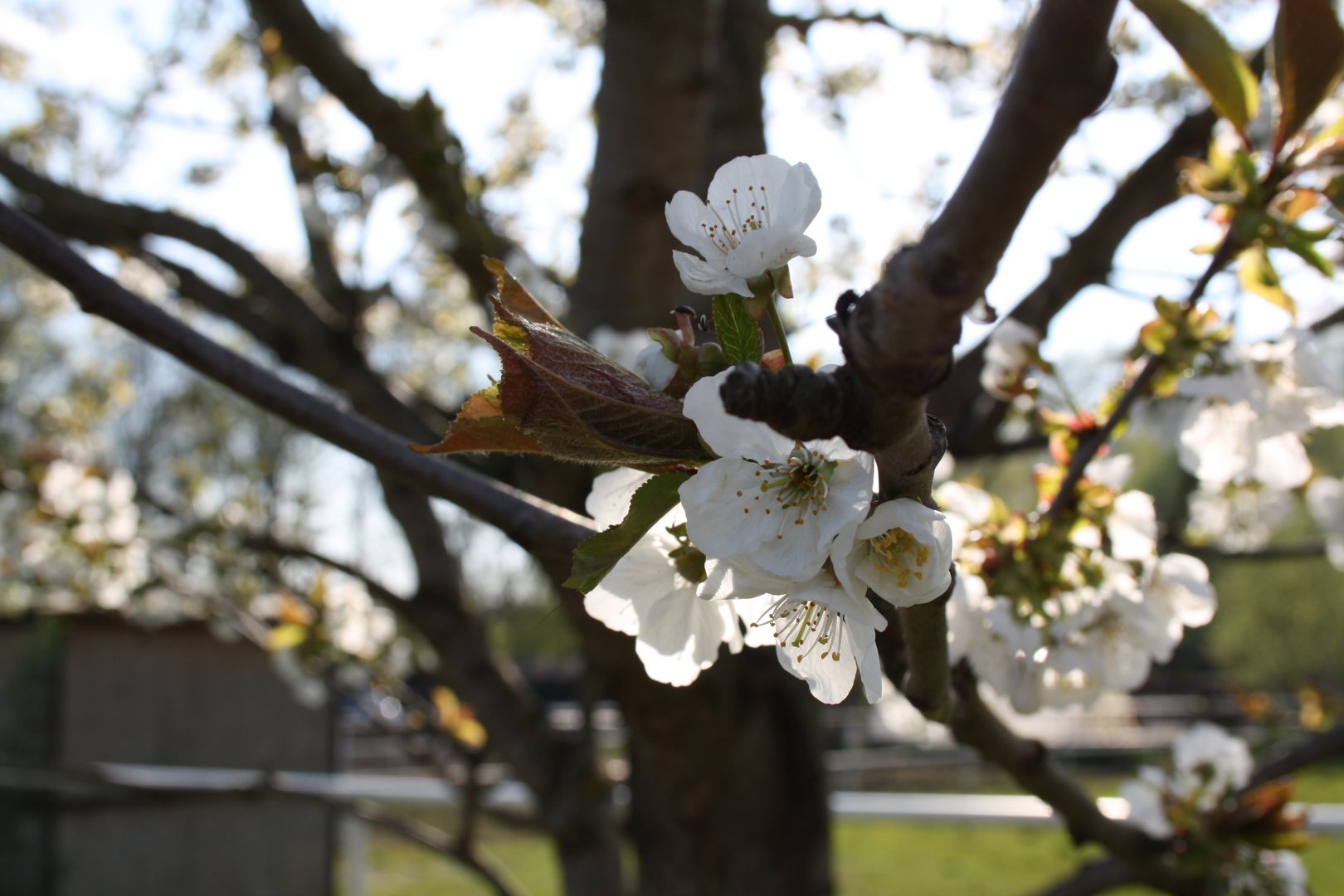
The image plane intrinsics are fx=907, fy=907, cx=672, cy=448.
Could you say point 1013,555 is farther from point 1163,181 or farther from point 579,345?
point 1163,181

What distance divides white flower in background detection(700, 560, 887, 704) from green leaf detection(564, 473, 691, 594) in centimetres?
5

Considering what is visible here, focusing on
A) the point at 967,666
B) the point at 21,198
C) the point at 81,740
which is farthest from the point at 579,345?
the point at 81,740

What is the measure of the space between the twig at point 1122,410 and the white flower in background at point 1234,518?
58.6 inches

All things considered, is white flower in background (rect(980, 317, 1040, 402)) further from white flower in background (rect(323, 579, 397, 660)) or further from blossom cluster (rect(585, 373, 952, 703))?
white flower in background (rect(323, 579, 397, 660))

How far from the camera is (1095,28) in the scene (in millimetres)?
335

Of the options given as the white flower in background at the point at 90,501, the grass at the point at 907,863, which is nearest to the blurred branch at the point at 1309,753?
the white flower in background at the point at 90,501

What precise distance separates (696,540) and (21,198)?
255cm

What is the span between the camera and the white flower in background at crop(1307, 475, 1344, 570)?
1810 millimetres

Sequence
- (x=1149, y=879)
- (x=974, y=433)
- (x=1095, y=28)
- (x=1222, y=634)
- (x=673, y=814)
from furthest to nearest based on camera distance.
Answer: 1. (x=1222, y=634)
2. (x=974, y=433)
3. (x=673, y=814)
4. (x=1149, y=879)
5. (x=1095, y=28)

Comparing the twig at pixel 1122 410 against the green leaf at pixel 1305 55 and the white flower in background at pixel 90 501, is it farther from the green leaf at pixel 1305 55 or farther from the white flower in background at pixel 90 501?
the white flower in background at pixel 90 501

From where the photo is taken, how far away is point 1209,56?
555 millimetres

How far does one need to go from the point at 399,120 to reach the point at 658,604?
57.7 inches

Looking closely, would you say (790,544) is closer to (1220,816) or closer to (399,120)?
(1220,816)

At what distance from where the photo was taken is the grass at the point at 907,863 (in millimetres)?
6551
